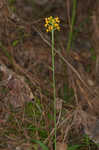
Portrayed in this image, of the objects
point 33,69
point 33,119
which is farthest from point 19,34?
point 33,119

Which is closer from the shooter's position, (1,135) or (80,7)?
(1,135)

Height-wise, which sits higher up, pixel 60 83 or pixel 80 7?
pixel 80 7

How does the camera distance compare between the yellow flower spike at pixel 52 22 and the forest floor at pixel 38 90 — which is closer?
the yellow flower spike at pixel 52 22

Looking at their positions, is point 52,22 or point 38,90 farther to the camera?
point 38,90

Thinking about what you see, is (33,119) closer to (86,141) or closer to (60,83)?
(86,141)

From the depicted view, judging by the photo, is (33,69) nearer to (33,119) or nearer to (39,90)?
(39,90)

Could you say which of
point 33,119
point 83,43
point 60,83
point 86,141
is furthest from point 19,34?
point 86,141

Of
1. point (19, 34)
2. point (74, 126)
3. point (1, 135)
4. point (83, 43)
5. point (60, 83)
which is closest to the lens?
point (1, 135)

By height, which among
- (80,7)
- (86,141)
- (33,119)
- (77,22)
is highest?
(80,7)

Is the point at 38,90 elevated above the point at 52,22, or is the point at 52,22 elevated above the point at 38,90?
the point at 52,22

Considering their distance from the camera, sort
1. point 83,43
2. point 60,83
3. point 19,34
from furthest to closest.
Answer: point 83,43, point 19,34, point 60,83

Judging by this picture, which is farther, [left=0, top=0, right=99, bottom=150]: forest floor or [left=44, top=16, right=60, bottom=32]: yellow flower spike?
[left=0, top=0, right=99, bottom=150]: forest floor
